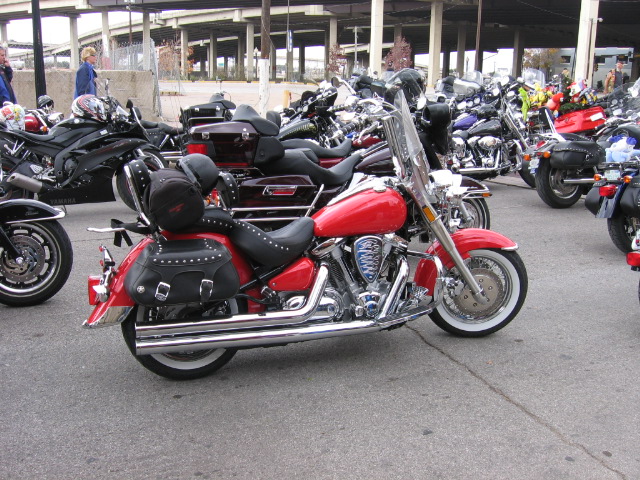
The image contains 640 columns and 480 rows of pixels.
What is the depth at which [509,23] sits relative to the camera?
201ft

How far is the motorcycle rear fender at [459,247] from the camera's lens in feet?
13.7

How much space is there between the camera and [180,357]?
380cm

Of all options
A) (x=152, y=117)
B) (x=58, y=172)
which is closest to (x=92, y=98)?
(x=58, y=172)

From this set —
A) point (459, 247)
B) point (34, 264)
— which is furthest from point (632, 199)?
point (34, 264)

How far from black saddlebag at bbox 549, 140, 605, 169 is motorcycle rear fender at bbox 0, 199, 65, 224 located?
21.3ft

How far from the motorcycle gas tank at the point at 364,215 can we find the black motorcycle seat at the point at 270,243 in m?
0.15

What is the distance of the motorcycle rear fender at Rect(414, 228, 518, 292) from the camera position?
4184 mm

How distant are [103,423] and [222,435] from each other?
2.10 ft

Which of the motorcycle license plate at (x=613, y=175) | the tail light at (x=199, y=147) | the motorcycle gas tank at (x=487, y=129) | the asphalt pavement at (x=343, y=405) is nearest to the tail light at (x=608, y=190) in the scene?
the motorcycle license plate at (x=613, y=175)

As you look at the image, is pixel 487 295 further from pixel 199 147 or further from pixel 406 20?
pixel 406 20

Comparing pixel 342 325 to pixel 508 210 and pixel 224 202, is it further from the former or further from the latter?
pixel 508 210

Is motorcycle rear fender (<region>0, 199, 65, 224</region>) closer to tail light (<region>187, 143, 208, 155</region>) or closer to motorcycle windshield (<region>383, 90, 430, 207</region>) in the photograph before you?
tail light (<region>187, 143, 208, 155</region>)

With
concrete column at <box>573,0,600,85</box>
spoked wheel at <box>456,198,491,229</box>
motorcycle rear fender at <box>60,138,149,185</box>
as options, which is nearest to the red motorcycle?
spoked wheel at <box>456,198,491,229</box>

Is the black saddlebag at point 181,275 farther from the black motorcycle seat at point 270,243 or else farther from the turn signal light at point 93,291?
the turn signal light at point 93,291
